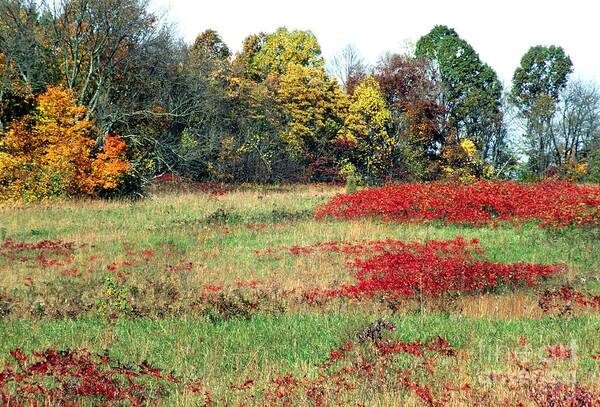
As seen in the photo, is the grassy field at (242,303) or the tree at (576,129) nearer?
the grassy field at (242,303)

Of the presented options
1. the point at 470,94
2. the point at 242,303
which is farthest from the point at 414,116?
the point at 242,303

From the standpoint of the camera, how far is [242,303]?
10344mm

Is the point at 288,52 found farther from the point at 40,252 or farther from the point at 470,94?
the point at 40,252

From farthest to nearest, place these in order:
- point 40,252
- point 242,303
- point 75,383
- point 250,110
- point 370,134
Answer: point 370,134, point 250,110, point 40,252, point 242,303, point 75,383

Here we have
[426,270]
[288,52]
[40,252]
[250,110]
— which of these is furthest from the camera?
[288,52]

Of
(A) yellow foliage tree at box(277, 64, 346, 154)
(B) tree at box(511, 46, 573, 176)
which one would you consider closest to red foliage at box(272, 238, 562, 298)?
(A) yellow foliage tree at box(277, 64, 346, 154)

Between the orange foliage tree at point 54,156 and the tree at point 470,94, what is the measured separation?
1349 inches

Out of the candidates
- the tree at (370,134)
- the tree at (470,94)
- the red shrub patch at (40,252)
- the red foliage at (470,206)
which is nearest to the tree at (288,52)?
the tree at (370,134)

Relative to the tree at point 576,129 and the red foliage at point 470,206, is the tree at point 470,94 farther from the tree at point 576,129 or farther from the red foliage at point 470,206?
the red foliage at point 470,206

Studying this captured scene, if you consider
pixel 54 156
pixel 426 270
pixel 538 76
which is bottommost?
pixel 426 270

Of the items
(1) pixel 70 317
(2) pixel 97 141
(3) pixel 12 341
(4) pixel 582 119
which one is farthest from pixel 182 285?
(4) pixel 582 119

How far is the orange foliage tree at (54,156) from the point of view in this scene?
28.2 meters

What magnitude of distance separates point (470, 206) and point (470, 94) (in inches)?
1432

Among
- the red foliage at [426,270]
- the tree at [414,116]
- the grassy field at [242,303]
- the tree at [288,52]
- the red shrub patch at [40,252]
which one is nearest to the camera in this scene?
the grassy field at [242,303]
